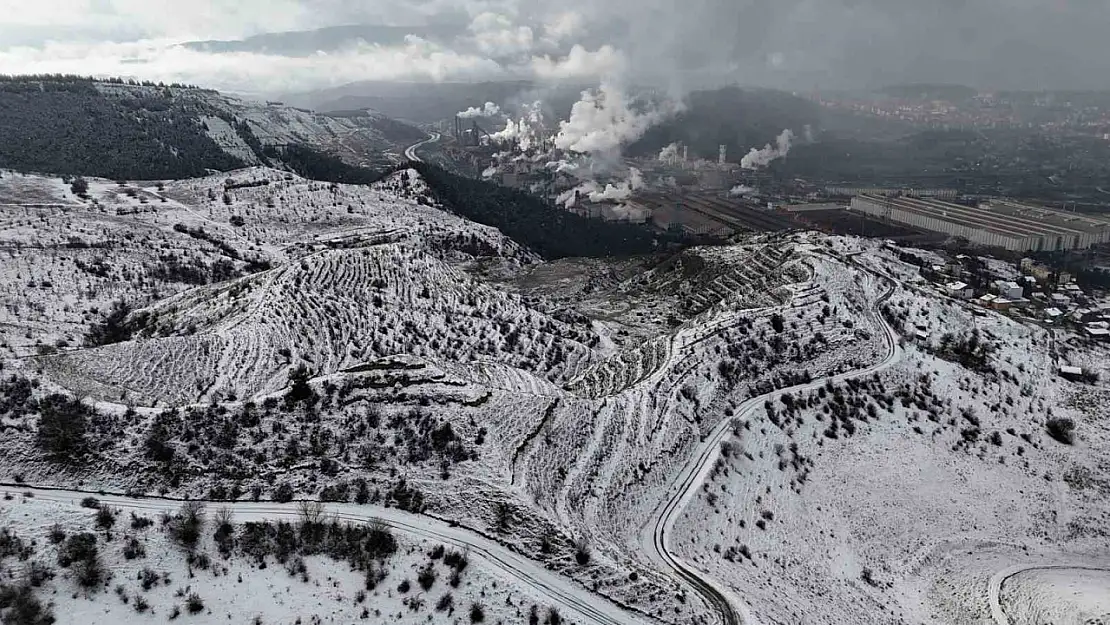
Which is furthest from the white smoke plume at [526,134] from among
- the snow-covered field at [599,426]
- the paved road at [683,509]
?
the paved road at [683,509]

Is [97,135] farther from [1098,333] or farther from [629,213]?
[1098,333]

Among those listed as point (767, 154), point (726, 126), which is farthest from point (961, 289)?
point (726, 126)

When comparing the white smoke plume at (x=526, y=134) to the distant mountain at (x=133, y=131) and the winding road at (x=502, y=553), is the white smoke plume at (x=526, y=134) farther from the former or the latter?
the winding road at (x=502, y=553)

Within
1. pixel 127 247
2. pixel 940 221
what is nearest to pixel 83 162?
pixel 127 247

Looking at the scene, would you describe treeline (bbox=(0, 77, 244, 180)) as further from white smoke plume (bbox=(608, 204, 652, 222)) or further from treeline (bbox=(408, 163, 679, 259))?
white smoke plume (bbox=(608, 204, 652, 222))

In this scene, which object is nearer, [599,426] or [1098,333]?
[599,426]

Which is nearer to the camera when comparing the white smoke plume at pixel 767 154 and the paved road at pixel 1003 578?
the paved road at pixel 1003 578
